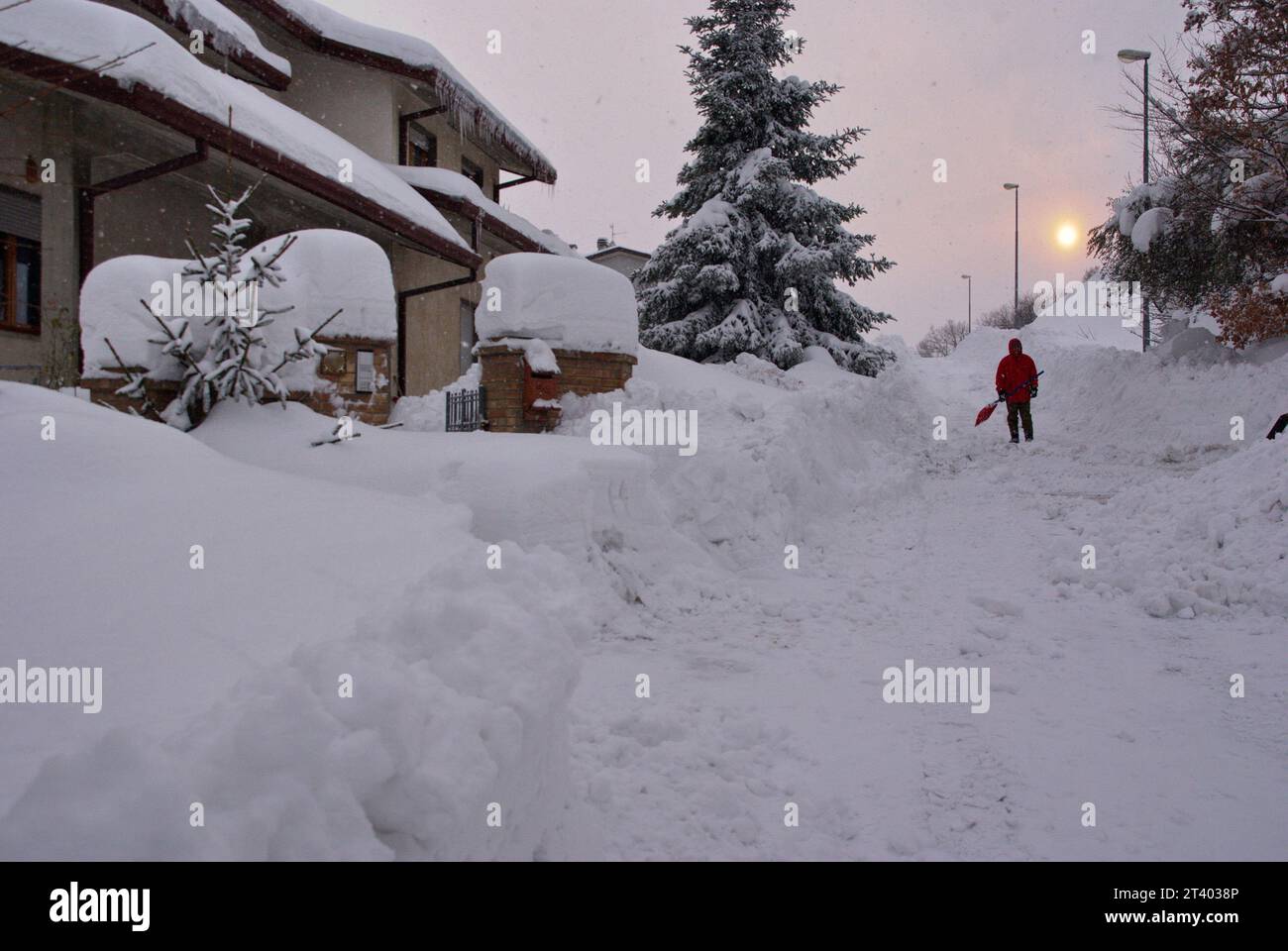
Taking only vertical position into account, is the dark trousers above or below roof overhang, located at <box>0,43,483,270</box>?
below

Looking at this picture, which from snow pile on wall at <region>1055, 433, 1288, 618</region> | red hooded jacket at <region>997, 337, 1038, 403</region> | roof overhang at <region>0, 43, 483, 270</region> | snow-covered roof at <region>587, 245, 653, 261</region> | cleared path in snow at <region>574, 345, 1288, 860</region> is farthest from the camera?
snow-covered roof at <region>587, 245, 653, 261</region>

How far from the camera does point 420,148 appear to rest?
1589cm

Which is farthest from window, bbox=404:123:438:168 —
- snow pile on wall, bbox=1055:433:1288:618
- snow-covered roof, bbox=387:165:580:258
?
snow pile on wall, bbox=1055:433:1288:618

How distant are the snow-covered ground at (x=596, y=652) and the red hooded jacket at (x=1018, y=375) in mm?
4377

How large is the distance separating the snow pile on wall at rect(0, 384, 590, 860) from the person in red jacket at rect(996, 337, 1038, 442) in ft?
34.2

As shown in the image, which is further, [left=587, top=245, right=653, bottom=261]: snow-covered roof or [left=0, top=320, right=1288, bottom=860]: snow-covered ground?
[left=587, top=245, right=653, bottom=261]: snow-covered roof

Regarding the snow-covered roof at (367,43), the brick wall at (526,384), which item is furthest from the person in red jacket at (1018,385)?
the snow-covered roof at (367,43)

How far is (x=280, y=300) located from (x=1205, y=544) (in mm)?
8329

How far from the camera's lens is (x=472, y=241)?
50.8 feet

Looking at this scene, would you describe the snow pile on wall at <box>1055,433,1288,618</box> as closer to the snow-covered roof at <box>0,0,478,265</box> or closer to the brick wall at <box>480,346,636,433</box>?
the brick wall at <box>480,346,636,433</box>

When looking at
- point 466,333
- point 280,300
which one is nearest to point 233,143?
point 280,300

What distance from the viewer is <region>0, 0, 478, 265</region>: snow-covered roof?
7.20 metres

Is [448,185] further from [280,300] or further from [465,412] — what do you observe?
[280,300]

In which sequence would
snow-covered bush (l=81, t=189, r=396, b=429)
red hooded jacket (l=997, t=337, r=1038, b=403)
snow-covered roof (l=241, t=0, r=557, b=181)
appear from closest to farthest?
snow-covered bush (l=81, t=189, r=396, b=429) → red hooded jacket (l=997, t=337, r=1038, b=403) → snow-covered roof (l=241, t=0, r=557, b=181)
